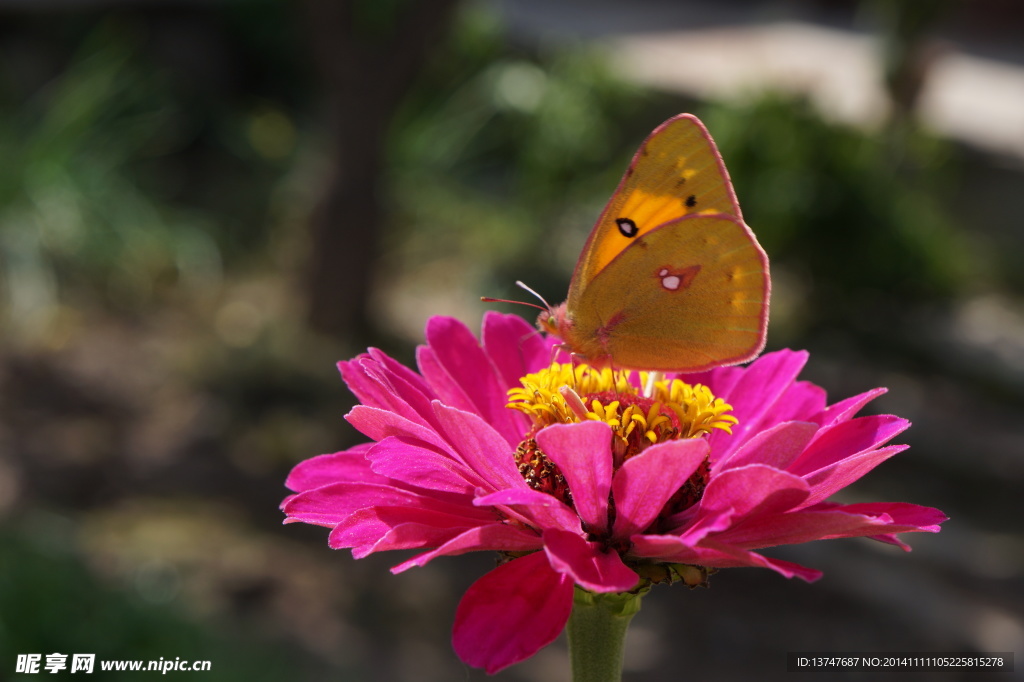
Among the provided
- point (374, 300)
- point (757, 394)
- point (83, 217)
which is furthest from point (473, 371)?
point (83, 217)

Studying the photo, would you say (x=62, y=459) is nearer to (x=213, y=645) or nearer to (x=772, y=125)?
(x=213, y=645)

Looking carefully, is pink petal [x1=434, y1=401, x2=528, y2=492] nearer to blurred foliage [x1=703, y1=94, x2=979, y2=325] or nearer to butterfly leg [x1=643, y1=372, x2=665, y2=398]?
butterfly leg [x1=643, y1=372, x2=665, y2=398]

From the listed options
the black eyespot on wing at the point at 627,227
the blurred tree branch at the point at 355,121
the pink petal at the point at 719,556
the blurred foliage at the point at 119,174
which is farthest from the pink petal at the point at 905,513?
the blurred foliage at the point at 119,174

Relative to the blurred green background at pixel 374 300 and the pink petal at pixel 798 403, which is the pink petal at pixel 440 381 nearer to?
the pink petal at pixel 798 403

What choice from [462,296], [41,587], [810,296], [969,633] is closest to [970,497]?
[969,633]

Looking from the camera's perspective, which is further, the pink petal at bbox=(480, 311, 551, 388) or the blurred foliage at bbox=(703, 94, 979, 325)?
the blurred foliage at bbox=(703, 94, 979, 325)

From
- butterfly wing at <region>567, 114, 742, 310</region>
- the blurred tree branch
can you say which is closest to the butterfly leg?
butterfly wing at <region>567, 114, 742, 310</region>

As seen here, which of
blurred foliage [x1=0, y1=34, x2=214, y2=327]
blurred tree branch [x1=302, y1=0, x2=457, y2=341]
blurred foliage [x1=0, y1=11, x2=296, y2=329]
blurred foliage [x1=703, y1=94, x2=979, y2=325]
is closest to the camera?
blurred foliage [x1=703, y1=94, x2=979, y2=325]
